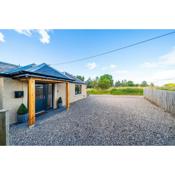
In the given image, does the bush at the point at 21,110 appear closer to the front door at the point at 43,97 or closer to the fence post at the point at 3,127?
the front door at the point at 43,97

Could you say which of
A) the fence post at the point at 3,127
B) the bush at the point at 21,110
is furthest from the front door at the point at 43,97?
the fence post at the point at 3,127

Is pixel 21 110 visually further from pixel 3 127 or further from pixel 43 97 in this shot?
pixel 3 127

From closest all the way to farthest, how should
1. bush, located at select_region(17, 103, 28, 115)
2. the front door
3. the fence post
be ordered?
the fence post → bush, located at select_region(17, 103, 28, 115) → the front door

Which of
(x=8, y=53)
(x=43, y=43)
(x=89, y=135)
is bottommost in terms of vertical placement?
(x=89, y=135)

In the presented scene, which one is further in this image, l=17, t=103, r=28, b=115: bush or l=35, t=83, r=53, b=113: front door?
l=35, t=83, r=53, b=113: front door

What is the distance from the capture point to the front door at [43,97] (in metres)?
6.59

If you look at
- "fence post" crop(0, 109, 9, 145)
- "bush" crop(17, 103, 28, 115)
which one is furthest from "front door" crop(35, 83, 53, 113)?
"fence post" crop(0, 109, 9, 145)

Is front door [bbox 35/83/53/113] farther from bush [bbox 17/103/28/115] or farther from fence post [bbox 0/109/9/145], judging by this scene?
fence post [bbox 0/109/9/145]

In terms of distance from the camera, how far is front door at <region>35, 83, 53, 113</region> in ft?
21.6

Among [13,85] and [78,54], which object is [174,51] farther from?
[13,85]
